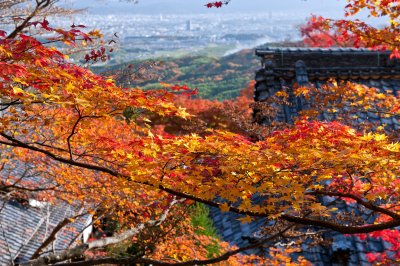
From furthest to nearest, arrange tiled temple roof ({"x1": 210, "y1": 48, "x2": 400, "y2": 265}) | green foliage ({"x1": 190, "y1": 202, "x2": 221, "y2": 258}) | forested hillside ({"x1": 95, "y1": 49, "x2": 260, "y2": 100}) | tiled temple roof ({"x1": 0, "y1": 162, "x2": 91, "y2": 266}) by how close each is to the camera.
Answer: forested hillside ({"x1": 95, "y1": 49, "x2": 260, "y2": 100}) → green foliage ({"x1": 190, "y1": 202, "x2": 221, "y2": 258}) → tiled temple roof ({"x1": 0, "y1": 162, "x2": 91, "y2": 266}) → tiled temple roof ({"x1": 210, "y1": 48, "x2": 400, "y2": 265})

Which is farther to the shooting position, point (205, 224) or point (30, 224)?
point (205, 224)

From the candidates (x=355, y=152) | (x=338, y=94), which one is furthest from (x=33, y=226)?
(x=355, y=152)

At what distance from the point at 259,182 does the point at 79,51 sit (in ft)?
16.7

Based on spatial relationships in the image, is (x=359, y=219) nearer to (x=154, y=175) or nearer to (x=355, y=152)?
(x=355, y=152)

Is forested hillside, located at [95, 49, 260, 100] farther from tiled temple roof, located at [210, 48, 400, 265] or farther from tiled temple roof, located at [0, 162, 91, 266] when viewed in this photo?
tiled temple roof, located at [210, 48, 400, 265]

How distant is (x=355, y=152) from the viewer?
472cm

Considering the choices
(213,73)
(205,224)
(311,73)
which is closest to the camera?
(311,73)

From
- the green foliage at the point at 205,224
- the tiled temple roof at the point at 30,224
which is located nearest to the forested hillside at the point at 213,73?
the green foliage at the point at 205,224

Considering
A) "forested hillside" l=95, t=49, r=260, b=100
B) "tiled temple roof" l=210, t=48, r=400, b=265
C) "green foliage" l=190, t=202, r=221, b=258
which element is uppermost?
"tiled temple roof" l=210, t=48, r=400, b=265

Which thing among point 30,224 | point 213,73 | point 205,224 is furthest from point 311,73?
point 213,73

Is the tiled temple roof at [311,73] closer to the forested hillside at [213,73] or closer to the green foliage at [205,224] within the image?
the green foliage at [205,224]

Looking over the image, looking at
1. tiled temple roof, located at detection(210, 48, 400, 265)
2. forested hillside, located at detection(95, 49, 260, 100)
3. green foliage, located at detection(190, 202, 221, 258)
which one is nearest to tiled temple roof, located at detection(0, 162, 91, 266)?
green foliage, located at detection(190, 202, 221, 258)

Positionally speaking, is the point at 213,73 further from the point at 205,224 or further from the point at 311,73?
the point at 311,73

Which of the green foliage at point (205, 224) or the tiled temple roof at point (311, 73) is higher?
the tiled temple roof at point (311, 73)
